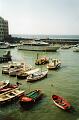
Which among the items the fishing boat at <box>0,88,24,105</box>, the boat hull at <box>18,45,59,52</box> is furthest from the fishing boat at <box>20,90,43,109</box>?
the boat hull at <box>18,45,59,52</box>

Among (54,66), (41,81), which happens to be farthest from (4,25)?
(41,81)

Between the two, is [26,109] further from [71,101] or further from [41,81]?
[41,81]

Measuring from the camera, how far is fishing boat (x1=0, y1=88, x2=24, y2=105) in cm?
2778

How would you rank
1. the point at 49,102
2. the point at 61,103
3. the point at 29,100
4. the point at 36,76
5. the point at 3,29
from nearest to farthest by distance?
1. the point at 61,103
2. the point at 29,100
3. the point at 49,102
4. the point at 36,76
5. the point at 3,29

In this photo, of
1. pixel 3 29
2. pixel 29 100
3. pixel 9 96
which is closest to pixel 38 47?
pixel 3 29

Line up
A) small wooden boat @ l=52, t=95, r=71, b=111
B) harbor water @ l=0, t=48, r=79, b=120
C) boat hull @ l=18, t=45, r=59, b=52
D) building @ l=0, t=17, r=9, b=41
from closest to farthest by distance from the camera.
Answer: harbor water @ l=0, t=48, r=79, b=120 < small wooden boat @ l=52, t=95, r=71, b=111 < boat hull @ l=18, t=45, r=59, b=52 < building @ l=0, t=17, r=9, b=41

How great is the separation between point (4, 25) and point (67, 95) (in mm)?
125703

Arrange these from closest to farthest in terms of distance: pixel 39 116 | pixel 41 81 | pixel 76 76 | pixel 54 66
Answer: pixel 39 116 → pixel 41 81 → pixel 76 76 → pixel 54 66

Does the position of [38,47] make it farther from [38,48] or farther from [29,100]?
[29,100]

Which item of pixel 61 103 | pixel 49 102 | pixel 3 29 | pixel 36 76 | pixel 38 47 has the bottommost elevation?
pixel 49 102

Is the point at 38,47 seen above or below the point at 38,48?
above

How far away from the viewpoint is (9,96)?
94.3ft

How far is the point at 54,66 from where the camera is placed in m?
49.9

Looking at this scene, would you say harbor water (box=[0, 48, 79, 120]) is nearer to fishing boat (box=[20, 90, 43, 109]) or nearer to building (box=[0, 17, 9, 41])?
fishing boat (box=[20, 90, 43, 109])
